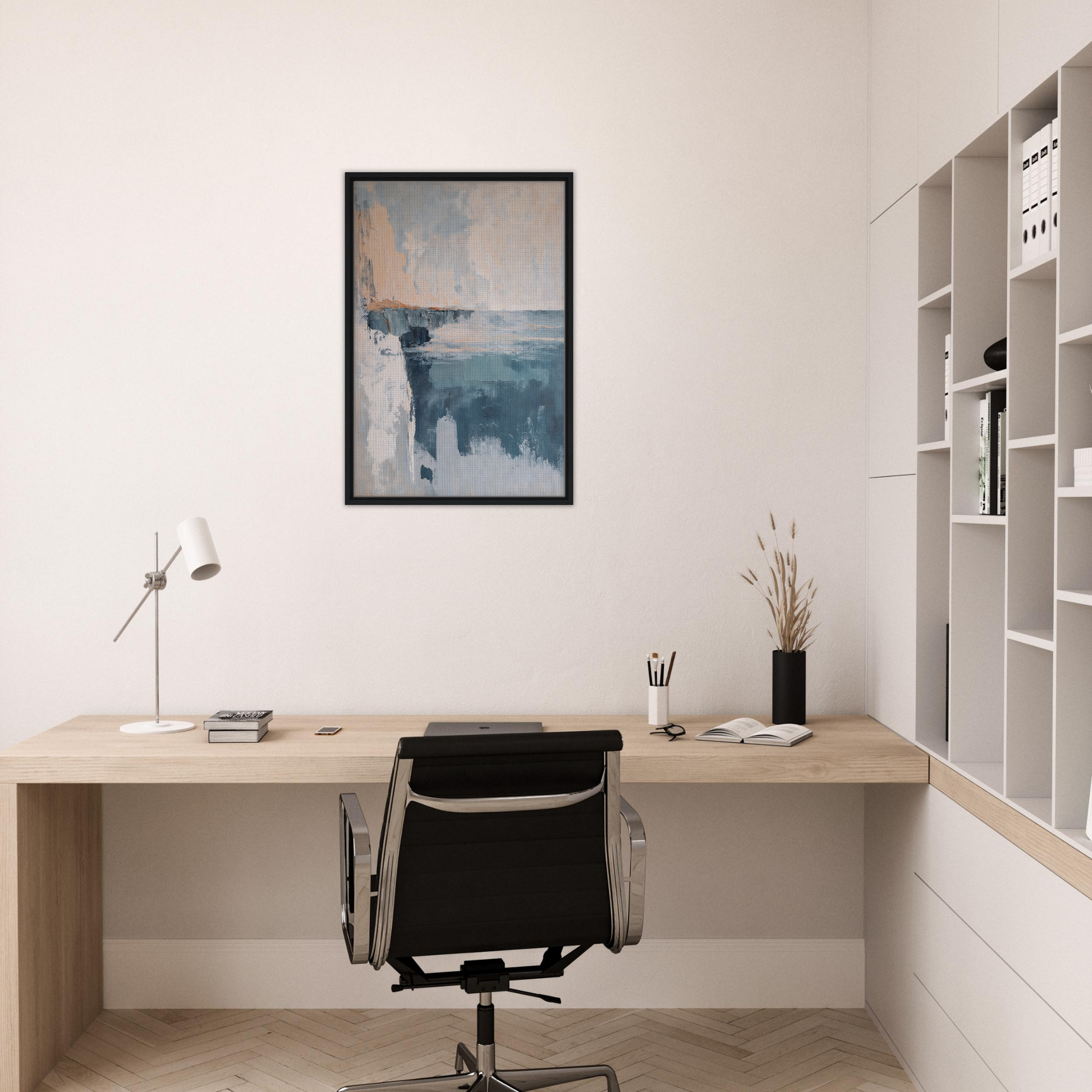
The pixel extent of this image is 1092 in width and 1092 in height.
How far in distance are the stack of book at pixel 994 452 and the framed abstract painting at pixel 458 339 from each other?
3.71 feet

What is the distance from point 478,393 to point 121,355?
1.04m

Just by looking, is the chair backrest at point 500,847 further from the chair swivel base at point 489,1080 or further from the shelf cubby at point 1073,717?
the shelf cubby at point 1073,717

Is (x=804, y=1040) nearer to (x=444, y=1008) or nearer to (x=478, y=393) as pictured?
(x=444, y=1008)

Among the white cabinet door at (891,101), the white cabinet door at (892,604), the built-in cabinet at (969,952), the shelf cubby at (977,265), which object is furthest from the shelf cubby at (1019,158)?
the built-in cabinet at (969,952)

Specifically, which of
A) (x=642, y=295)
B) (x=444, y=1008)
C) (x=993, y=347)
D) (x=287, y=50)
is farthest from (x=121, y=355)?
(x=993, y=347)

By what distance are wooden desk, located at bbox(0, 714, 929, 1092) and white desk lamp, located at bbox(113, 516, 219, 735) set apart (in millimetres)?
61

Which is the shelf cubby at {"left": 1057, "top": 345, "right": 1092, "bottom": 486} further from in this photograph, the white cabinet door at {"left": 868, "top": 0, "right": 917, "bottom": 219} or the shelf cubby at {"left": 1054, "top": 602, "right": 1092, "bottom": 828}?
the white cabinet door at {"left": 868, "top": 0, "right": 917, "bottom": 219}

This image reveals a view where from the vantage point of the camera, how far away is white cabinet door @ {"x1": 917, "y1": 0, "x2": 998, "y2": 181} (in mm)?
2053

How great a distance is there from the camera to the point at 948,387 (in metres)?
2.32

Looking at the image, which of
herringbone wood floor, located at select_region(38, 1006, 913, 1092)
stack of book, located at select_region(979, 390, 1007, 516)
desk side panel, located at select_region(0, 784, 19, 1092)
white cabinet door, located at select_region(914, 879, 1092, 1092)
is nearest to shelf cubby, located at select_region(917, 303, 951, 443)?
stack of book, located at select_region(979, 390, 1007, 516)

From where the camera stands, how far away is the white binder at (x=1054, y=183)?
5.99 feet

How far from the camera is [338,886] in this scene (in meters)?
2.94

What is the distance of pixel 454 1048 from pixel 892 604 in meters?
1.65

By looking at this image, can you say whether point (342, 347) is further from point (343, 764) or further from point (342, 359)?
point (343, 764)
